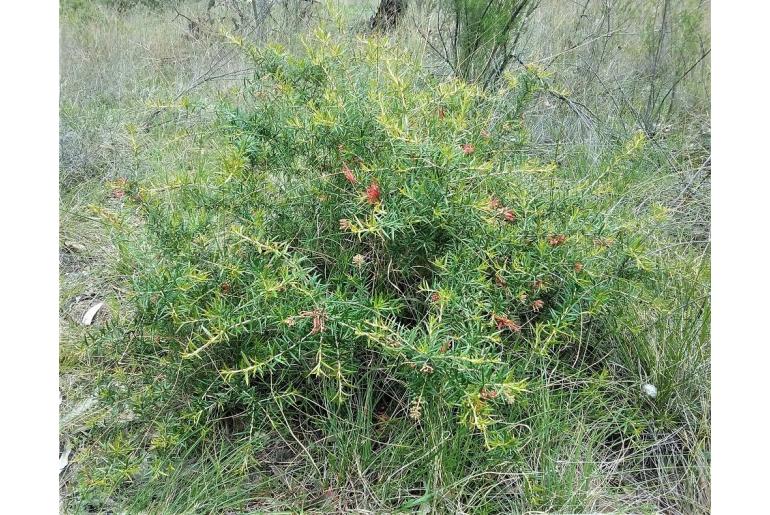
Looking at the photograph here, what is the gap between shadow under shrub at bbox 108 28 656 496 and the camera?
1456 millimetres

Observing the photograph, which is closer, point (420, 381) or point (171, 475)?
point (420, 381)

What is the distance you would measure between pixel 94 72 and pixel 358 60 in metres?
2.88

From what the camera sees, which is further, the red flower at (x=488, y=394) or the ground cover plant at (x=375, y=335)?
the ground cover plant at (x=375, y=335)

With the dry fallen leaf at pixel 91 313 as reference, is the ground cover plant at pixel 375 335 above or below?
above

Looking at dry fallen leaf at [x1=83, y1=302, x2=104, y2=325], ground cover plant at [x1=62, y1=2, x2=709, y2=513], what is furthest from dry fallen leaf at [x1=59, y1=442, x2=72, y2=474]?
dry fallen leaf at [x1=83, y1=302, x2=104, y2=325]

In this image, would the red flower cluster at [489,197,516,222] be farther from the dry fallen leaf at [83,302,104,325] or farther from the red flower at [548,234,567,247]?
the dry fallen leaf at [83,302,104,325]

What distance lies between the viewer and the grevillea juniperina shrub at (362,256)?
145 centimetres

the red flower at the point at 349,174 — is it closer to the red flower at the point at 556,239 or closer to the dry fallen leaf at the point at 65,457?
the red flower at the point at 556,239

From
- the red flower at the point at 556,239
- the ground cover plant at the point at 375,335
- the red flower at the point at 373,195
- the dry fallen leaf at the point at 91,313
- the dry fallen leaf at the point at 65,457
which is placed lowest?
the dry fallen leaf at the point at 65,457

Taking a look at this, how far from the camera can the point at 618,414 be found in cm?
177

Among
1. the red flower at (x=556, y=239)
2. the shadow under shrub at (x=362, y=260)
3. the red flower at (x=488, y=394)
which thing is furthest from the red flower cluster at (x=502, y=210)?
the red flower at (x=488, y=394)

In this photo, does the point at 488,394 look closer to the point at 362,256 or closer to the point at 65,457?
the point at 362,256

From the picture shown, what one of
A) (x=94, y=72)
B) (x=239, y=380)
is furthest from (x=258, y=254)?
(x=94, y=72)

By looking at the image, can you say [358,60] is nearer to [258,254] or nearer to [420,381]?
[258,254]
